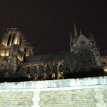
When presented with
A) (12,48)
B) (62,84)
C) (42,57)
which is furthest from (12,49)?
(62,84)

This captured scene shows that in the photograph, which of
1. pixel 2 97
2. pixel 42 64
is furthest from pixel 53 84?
pixel 42 64

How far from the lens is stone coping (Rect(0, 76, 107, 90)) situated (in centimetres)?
995

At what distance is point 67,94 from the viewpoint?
998 cm

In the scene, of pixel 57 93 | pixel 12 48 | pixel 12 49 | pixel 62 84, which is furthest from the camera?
pixel 12 48

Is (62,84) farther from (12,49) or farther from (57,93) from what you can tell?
(12,49)

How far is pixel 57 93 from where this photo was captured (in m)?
10.1

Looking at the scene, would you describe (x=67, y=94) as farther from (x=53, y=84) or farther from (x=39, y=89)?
(x=39, y=89)

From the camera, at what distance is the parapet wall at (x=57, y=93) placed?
964cm

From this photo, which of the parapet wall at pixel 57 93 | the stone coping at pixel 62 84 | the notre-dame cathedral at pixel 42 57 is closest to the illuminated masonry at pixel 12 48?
the notre-dame cathedral at pixel 42 57

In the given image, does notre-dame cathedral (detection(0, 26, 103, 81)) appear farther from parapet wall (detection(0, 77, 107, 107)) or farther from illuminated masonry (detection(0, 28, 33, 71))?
parapet wall (detection(0, 77, 107, 107))

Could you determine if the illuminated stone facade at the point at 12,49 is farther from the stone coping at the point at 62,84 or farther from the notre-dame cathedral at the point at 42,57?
the stone coping at the point at 62,84

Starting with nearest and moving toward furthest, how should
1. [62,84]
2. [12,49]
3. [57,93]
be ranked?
A: [57,93] → [62,84] → [12,49]

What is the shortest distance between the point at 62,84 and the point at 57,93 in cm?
58

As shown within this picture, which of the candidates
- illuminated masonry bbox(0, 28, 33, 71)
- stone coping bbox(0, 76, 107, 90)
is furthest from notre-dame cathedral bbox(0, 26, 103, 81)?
stone coping bbox(0, 76, 107, 90)
